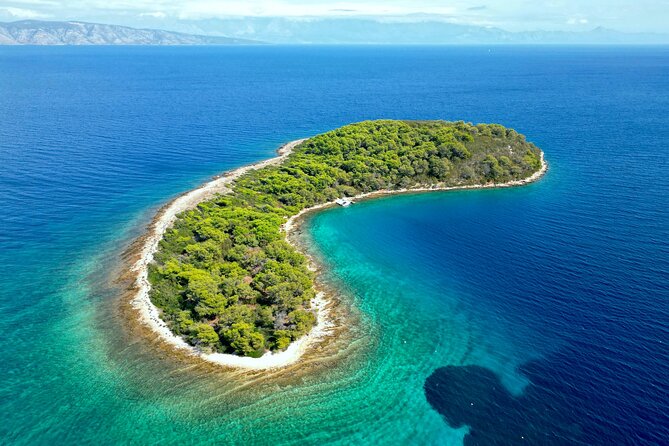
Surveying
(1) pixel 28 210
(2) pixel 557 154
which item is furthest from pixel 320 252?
(2) pixel 557 154

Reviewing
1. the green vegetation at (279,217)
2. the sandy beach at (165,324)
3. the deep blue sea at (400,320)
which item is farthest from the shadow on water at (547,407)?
the green vegetation at (279,217)

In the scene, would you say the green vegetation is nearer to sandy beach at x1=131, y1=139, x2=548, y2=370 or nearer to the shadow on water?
sandy beach at x1=131, y1=139, x2=548, y2=370

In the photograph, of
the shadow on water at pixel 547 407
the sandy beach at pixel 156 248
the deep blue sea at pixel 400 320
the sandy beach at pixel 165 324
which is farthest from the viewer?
the sandy beach at pixel 156 248

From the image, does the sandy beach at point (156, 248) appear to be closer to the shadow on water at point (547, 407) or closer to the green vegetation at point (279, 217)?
the green vegetation at point (279, 217)

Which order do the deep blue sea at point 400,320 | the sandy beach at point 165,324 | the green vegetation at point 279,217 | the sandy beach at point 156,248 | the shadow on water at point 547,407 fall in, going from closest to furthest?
the shadow on water at point 547,407 → the deep blue sea at point 400,320 → the sandy beach at point 165,324 → the sandy beach at point 156,248 → the green vegetation at point 279,217

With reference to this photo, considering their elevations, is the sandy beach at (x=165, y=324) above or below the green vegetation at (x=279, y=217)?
below

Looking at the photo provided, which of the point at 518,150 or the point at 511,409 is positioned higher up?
the point at 518,150

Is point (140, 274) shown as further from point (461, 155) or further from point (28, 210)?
point (461, 155)
